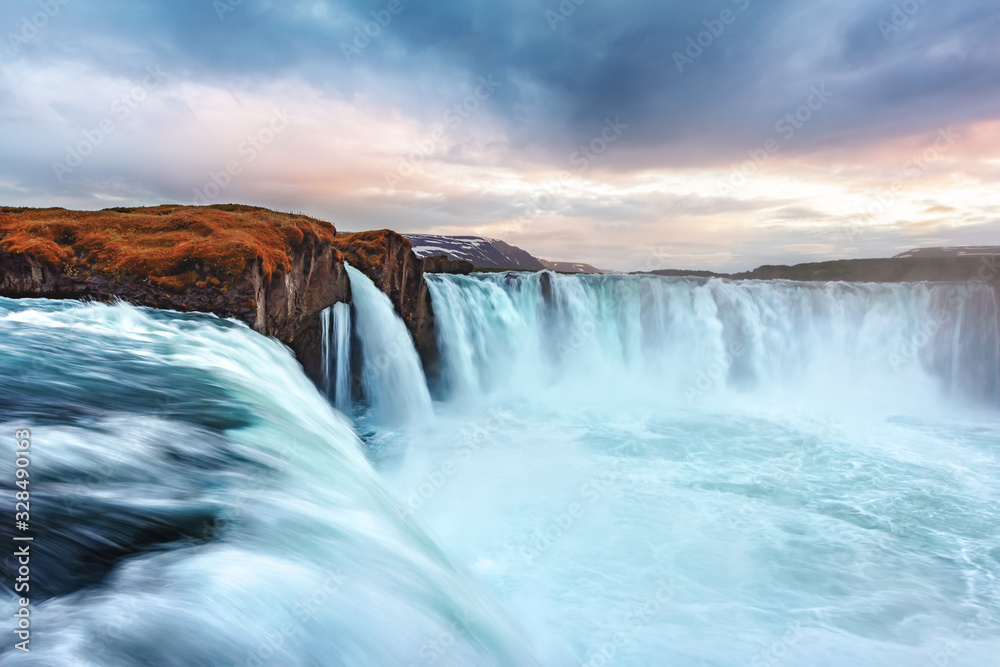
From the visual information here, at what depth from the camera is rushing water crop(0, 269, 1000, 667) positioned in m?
3.15

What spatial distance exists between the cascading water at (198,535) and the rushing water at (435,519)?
0.02m

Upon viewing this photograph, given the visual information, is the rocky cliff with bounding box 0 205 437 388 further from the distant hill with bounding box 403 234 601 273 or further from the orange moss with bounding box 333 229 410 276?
the distant hill with bounding box 403 234 601 273

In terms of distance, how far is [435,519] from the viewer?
7.80m

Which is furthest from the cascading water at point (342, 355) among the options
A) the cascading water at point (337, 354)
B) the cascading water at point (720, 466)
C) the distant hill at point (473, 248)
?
the distant hill at point (473, 248)

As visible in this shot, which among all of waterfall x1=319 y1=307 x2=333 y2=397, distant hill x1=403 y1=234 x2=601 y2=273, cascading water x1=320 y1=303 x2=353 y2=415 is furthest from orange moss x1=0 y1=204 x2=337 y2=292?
distant hill x1=403 y1=234 x2=601 y2=273

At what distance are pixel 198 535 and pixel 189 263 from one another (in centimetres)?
708

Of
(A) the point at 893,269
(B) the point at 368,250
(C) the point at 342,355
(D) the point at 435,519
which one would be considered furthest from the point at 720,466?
(A) the point at 893,269

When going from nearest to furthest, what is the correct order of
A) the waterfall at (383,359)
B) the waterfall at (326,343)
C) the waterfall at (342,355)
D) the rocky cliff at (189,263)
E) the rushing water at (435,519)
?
the rushing water at (435,519) → the rocky cliff at (189,263) → the waterfall at (326,343) → the waterfall at (342,355) → the waterfall at (383,359)

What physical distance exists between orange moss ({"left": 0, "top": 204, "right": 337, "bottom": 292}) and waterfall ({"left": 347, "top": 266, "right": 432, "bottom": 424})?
3114 millimetres

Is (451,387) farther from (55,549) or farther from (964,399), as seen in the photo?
(964,399)

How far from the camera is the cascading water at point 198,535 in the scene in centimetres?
A: 274

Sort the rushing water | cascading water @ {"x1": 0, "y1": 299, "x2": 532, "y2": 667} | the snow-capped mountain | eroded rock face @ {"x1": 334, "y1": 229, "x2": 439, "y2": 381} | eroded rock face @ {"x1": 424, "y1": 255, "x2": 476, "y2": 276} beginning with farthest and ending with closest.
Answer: the snow-capped mountain < eroded rock face @ {"x1": 424, "y1": 255, "x2": 476, "y2": 276} < eroded rock face @ {"x1": 334, "y1": 229, "x2": 439, "y2": 381} < the rushing water < cascading water @ {"x1": 0, "y1": 299, "x2": 532, "y2": 667}

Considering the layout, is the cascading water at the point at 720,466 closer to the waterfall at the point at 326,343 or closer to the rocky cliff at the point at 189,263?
the waterfall at the point at 326,343

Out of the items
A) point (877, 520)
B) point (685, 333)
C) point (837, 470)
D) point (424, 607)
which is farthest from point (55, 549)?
point (685, 333)
